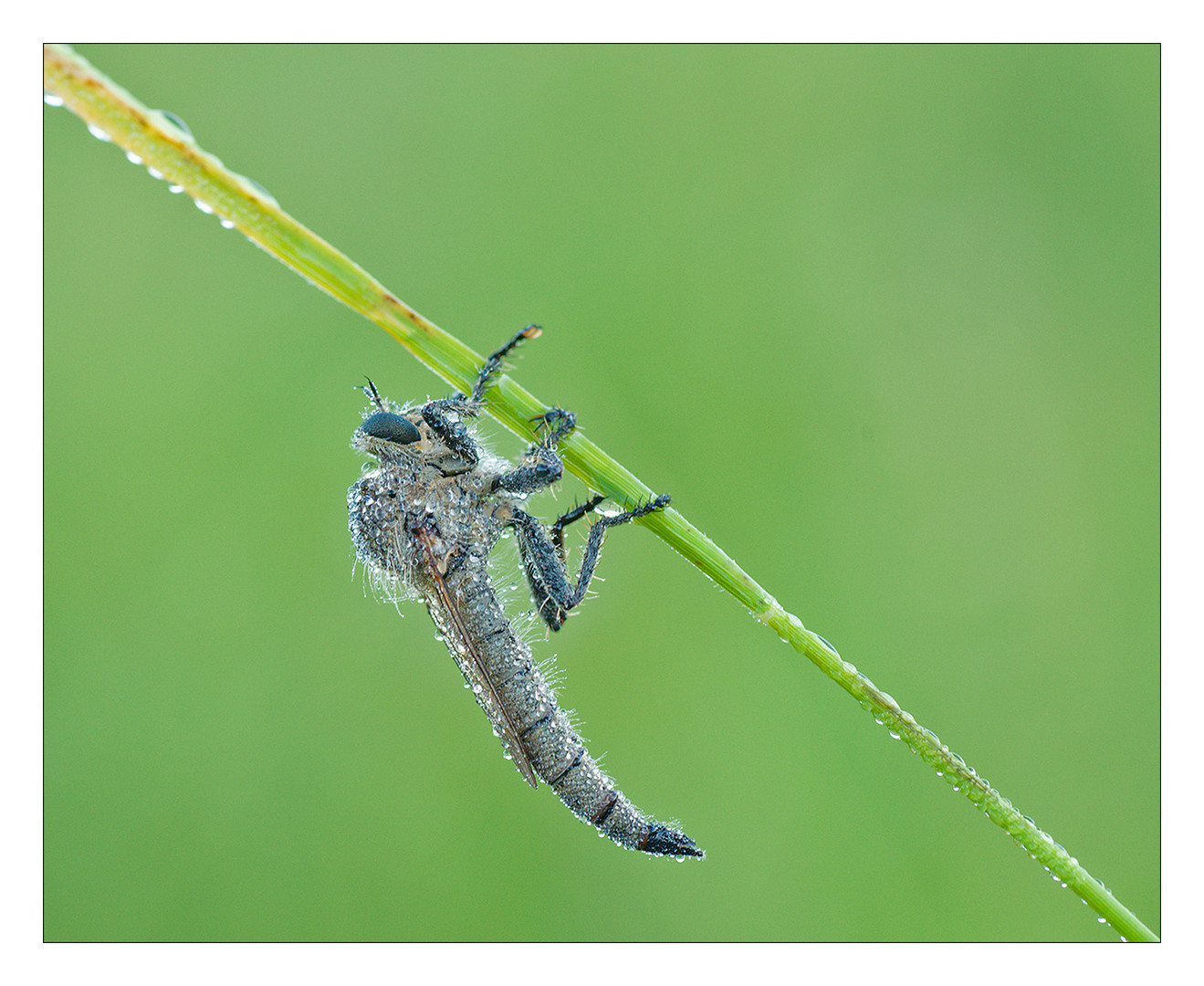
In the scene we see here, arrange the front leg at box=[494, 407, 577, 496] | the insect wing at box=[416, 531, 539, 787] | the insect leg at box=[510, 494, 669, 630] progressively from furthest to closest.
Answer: the insect leg at box=[510, 494, 669, 630] < the insect wing at box=[416, 531, 539, 787] < the front leg at box=[494, 407, 577, 496]

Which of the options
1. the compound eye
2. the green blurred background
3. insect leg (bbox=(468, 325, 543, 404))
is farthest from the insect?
the green blurred background

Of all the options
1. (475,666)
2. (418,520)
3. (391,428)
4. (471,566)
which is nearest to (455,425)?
(391,428)

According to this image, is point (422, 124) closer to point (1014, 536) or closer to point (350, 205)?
point (350, 205)

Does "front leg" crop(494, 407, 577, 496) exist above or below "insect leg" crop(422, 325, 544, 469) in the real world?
below

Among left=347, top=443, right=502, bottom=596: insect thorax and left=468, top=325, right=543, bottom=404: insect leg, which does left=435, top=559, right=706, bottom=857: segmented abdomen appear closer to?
left=347, top=443, right=502, bottom=596: insect thorax

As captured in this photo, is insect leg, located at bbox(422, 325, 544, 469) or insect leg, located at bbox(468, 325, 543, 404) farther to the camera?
insect leg, located at bbox(422, 325, 544, 469)

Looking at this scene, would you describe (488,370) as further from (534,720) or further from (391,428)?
(534,720)

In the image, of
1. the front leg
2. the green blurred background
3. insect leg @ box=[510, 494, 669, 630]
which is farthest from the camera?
the green blurred background

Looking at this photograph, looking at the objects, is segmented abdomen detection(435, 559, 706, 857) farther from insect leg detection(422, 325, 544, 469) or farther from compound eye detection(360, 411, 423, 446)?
compound eye detection(360, 411, 423, 446)

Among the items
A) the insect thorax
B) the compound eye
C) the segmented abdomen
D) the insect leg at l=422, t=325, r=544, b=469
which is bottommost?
the segmented abdomen
